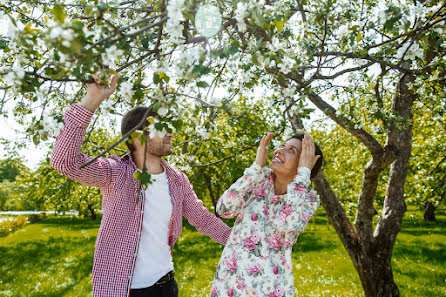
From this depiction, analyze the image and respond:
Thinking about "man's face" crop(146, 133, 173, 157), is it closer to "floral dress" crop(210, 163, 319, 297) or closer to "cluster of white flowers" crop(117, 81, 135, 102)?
"floral dress" crop(210, 163, 319, 297)

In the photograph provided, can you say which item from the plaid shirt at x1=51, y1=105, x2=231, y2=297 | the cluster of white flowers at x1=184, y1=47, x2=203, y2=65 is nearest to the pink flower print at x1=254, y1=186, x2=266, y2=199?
the plaid shirt at x1=51, y1=105, x2=231, y2=297

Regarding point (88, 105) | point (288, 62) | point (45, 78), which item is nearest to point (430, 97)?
point (288, 62)

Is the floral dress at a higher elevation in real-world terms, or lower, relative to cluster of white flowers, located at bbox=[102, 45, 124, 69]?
lower

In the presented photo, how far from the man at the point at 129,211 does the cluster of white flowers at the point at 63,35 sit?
2.28 ft

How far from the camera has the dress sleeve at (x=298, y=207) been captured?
2070mm

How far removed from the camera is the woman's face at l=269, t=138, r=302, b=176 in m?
2.38

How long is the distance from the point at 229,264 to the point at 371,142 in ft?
8.33

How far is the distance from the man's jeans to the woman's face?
3.23ft

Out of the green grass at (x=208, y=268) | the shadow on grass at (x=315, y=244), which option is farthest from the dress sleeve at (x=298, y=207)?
the shadow on grass at (x=315, y=244)

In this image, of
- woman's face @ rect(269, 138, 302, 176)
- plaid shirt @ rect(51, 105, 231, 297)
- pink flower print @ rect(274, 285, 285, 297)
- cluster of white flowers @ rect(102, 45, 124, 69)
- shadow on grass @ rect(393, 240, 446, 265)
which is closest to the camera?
cluster of white flowers @ rect(102, 45, 124, 69)

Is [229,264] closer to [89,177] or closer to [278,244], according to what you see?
[278,244]

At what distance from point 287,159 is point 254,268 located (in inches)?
29.0

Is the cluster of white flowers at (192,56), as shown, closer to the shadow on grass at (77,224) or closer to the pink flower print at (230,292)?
the pink flower print at (230,292)

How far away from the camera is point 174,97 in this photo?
149 cm
